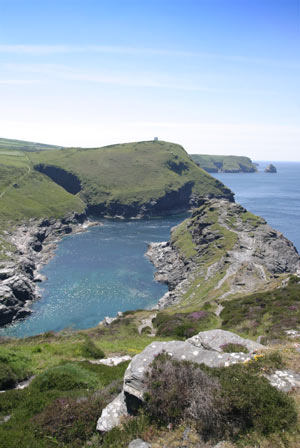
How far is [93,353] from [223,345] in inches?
441

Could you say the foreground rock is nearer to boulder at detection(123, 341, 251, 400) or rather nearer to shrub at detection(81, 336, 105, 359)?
boulder at detection(123, 341, 251, 400)

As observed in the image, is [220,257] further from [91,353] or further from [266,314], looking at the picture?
[91,353]

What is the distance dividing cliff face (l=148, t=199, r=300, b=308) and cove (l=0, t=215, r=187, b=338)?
6.84 m

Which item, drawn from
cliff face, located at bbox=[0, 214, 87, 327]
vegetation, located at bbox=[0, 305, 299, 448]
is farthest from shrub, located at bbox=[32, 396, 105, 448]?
cliff face, located at bbox=[0, 214, 87, 327]

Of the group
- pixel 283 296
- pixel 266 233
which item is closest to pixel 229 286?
pixel 283 296

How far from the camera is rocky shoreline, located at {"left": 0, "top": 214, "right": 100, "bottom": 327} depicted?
251 feet

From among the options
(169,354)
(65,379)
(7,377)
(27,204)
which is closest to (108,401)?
(169,354)

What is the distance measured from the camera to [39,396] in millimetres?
12750

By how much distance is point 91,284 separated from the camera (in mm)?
94875

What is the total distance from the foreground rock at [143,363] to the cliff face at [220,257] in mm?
49703

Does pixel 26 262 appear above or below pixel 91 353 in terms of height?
below

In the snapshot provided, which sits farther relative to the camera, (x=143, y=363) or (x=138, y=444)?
(x=143, y=363)

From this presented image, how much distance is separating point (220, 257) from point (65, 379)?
287 ft

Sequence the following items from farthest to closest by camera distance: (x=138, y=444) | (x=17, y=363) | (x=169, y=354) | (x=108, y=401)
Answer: (x=17, y=363), (x=169, y=354), (x=108, y=401), (x=138, y=444)
